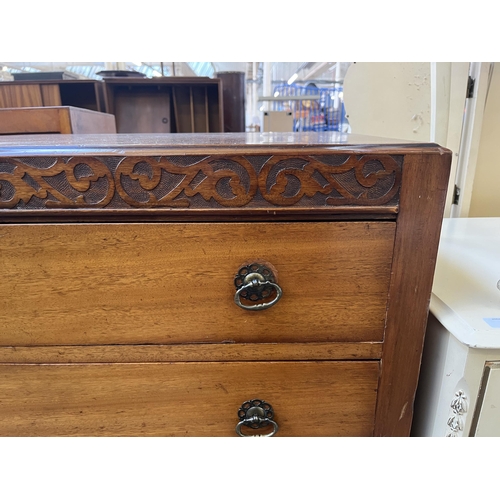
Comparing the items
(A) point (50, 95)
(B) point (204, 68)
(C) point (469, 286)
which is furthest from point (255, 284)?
(B) point (204, 68)

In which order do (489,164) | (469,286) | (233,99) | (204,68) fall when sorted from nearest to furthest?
(469,286) < (489,164) < (233,99) < (204,68)

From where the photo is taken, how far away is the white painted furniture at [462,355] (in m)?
0.38

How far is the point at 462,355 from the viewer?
0.39m

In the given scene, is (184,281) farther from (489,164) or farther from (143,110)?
(143,110)

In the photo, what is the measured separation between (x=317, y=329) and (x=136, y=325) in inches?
8.4

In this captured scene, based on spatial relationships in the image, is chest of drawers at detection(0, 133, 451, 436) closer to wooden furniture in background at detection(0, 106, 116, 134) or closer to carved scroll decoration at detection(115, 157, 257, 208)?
carved scroll decoration at detection(115, 157, 257, 208)

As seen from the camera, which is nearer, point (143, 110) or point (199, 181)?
point (199, 181)

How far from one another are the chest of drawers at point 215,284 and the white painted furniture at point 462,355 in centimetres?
4

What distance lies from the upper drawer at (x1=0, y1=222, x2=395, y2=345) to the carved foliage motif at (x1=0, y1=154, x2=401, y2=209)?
28 millimetres

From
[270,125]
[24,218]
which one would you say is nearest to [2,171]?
[24,218]

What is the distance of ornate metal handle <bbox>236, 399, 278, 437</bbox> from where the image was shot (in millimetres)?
445

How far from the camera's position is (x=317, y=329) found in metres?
0.42

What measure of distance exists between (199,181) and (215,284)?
4.5 inches
